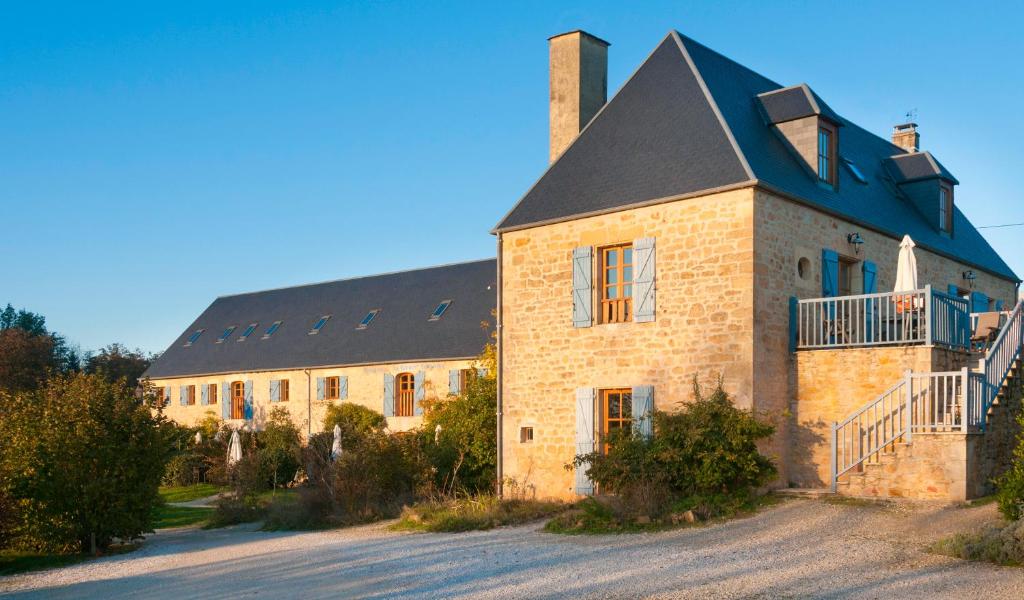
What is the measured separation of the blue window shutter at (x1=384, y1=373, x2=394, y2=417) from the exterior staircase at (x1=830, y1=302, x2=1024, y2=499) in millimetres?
17039

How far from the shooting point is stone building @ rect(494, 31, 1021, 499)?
46.0ft

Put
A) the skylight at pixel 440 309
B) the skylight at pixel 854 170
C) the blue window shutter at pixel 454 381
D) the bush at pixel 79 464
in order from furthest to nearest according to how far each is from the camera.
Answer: the skylight at pixel 440 309, the blue window shutter at pixel 454 381, the skylight at pixel 854 170, the bush at pixel 79 464

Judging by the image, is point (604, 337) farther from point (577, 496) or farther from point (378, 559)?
point (378, 559)

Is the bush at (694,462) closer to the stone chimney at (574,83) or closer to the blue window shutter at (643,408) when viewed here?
the blue window shutter at (643,408)

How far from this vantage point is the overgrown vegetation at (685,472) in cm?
1347

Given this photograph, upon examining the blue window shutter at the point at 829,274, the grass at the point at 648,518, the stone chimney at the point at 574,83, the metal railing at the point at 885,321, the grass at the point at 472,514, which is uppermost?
the stone chimney at the point at 574,83

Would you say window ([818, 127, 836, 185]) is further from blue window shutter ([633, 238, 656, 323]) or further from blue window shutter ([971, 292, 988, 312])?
blue window shutter ([971, 292, 988, 312])

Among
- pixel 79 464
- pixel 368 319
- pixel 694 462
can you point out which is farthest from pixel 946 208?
pixel 368 319

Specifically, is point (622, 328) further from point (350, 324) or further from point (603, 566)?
point (350, 324)

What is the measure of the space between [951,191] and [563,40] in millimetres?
8915

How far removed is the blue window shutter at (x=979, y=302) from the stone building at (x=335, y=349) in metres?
12.1

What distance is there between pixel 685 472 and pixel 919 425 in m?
3.13

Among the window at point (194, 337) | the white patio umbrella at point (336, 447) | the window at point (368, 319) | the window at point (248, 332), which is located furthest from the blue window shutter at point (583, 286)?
the window at point (194, 337)

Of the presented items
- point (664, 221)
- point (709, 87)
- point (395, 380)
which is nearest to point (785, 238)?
point (664, 221)
